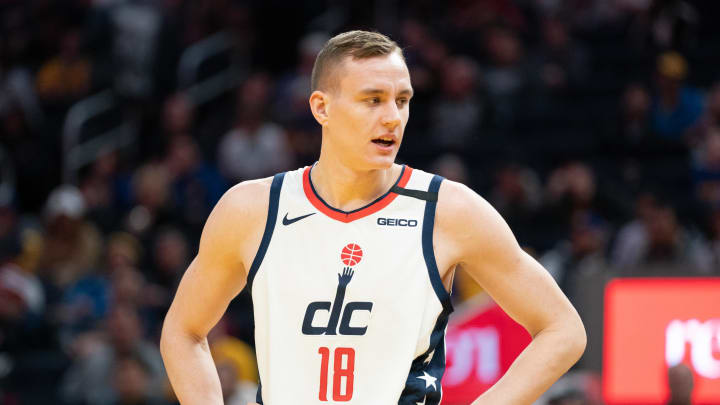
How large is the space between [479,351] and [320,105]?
181 inches

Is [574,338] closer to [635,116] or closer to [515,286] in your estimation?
[515,286]

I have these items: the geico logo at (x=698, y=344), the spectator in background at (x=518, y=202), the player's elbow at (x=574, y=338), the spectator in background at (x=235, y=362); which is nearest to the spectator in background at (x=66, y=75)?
the spectator in background at (x=235, y=362)

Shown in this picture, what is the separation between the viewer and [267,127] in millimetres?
12227

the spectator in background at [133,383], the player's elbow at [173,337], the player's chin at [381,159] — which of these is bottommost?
the spectator in background at [133,383]

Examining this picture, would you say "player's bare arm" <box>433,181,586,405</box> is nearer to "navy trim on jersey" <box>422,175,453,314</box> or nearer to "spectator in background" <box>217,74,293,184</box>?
"navy trim on jersey" <box>422,175,453,314</box>

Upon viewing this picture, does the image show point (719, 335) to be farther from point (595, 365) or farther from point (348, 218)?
point (348, 218)

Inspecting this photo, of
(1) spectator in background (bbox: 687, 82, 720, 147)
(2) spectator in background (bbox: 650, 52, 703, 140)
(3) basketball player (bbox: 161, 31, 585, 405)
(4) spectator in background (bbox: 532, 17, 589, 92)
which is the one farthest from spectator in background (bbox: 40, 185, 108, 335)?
(3) basketball player (bbox: 161, 31, 585, 405)

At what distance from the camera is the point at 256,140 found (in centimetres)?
1220

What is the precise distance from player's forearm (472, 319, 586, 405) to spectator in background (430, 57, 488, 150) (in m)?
8.24

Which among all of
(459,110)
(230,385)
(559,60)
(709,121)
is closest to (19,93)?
(459,110)

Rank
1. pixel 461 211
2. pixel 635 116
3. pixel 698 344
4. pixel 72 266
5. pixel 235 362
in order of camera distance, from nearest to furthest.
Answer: pixel 461 211, pixel 698 344, pixel 235 362, pixel 635 116, pixel 72 266

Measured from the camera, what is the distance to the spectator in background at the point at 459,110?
11.9 metres

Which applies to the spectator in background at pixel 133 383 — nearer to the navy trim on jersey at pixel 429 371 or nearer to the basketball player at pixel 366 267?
the basketball player at pixel 366 267

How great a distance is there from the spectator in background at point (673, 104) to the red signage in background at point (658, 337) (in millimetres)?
3333
